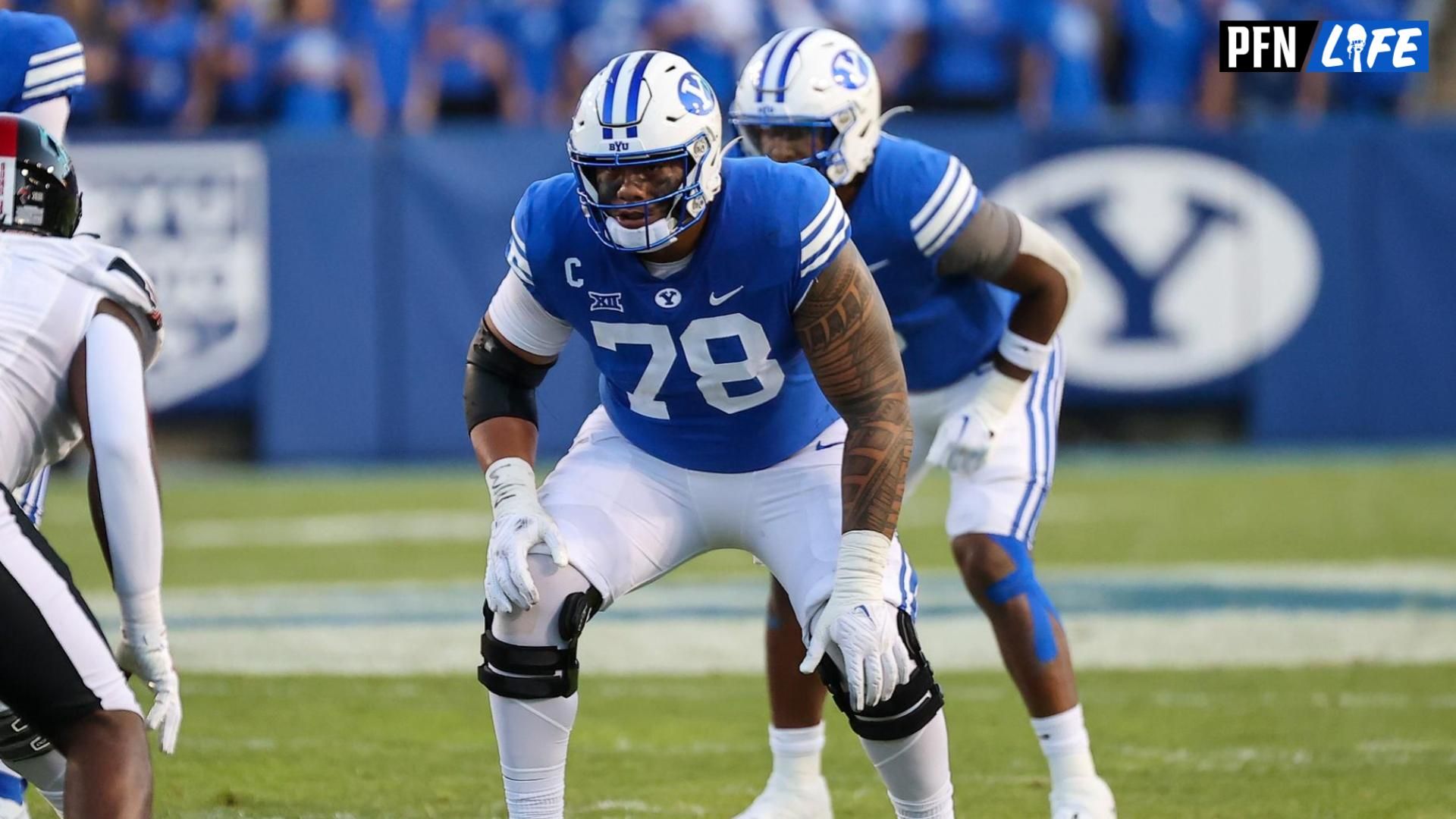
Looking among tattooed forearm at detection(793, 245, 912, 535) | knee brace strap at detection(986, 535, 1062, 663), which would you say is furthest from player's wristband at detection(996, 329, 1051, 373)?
tattooed forearm at detection(793, 245, 912, 535)

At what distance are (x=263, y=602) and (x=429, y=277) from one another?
12.8ft

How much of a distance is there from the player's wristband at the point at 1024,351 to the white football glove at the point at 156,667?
7.04 ft

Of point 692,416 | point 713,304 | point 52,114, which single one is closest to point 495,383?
point 692,416

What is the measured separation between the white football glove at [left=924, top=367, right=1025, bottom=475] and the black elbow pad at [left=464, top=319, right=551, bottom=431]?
109 cm

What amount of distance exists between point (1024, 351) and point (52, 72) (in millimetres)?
2329

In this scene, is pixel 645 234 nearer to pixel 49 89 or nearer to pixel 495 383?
pixel 495 383

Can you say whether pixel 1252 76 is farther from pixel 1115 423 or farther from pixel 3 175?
pixel 3 175

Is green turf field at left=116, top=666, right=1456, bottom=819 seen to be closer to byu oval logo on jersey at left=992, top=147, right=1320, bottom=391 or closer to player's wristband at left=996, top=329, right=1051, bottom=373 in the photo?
player's wristband at left=996, top=329, right=1051, bottom=373

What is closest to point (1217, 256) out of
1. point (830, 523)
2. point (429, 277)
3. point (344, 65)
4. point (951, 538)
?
point (429, 277)

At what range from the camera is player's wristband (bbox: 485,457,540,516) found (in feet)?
12.4

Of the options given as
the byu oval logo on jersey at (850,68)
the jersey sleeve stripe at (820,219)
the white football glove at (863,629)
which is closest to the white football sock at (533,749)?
the white football glove at (863,629)

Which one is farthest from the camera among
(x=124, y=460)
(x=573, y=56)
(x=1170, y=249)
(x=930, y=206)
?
(x=573, y=56)

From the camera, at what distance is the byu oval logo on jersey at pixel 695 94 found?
367cm

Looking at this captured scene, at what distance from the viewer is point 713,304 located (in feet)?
12.1
